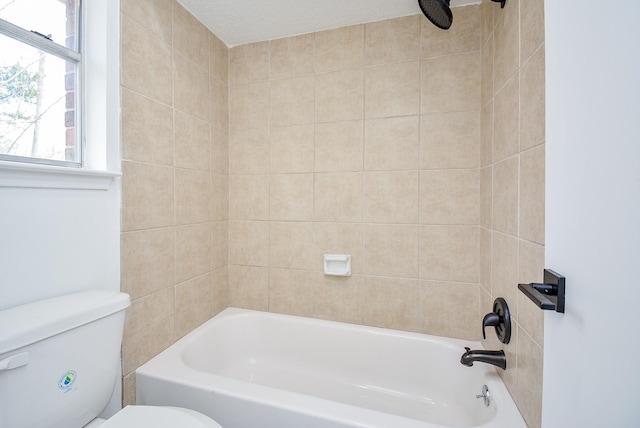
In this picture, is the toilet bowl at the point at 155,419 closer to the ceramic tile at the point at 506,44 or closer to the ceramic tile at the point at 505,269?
the ceramic tile at the point at 505,269

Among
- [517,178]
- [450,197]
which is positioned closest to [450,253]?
[450,197]

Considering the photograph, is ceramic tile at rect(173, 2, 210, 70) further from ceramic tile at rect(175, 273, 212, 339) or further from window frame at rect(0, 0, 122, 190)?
ceramic tile at rect(175, 273, 212, 339)

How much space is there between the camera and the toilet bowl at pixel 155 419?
2.72 ft

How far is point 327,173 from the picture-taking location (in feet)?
5.43

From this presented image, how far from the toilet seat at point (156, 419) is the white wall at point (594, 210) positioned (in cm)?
99

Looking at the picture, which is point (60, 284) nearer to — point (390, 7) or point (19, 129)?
point (19, 129)

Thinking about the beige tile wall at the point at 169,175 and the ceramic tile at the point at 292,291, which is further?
the ceramic tile at the point at 292,291

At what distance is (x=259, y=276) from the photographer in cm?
181

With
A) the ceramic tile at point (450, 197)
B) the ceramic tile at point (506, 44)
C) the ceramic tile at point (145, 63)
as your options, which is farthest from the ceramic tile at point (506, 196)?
the ceramic tile at point (145, 63)

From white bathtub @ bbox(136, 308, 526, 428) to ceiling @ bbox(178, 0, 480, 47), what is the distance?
6.08ft

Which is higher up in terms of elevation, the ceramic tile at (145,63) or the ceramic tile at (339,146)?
the ceramic tile at (145,63)

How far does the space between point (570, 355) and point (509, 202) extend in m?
0.64

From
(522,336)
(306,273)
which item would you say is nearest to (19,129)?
(306,273)

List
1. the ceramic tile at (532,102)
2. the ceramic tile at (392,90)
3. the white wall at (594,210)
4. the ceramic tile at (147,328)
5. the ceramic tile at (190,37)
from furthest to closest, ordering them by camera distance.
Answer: the ceramic tile at (392,90) < the ceramic tile at (190,37) < the ceramic tile at (147,328) < the ceramic tile at (532,102) < the white wall at (594,210)
